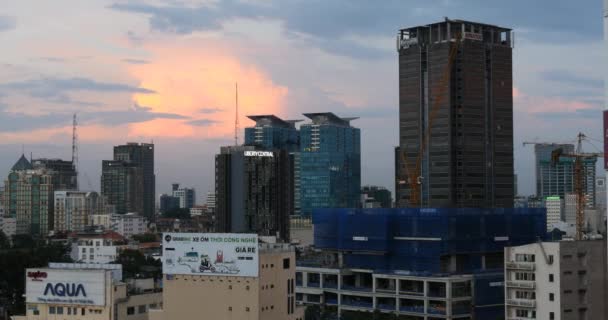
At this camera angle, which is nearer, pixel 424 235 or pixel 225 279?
pixel 225 279

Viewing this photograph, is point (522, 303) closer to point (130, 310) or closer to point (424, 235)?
point (424, 235)

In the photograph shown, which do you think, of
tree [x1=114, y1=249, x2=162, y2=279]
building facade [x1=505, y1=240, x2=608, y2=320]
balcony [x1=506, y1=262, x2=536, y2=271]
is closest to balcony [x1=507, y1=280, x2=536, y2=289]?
building facade [x1=505, y1=240, x2=608, y2=320]

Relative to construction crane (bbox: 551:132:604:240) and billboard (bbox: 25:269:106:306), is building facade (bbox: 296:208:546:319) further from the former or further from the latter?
billboard (bbox: 25:269:106:306)

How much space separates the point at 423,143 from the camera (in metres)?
148

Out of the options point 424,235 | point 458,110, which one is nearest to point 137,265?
point 424,235

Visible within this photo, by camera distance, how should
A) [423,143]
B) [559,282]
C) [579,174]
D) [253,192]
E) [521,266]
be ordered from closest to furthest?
[559,282] → [521,266] → [579,174] → [423,143] → [253,192]

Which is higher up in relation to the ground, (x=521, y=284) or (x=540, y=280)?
(x=540, y=280)

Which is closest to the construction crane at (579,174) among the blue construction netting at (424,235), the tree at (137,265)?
the blue construction netting at (424,235)

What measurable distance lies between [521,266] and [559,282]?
332cm

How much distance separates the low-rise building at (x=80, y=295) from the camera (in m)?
57.2

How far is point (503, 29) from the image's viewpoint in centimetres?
14825

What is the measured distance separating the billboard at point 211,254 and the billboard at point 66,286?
4660 mm

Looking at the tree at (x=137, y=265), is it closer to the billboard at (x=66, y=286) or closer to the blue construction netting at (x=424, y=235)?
the blue construction netting at (x=424, y=235)

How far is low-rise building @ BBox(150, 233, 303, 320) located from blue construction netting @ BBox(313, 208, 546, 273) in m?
35.7
